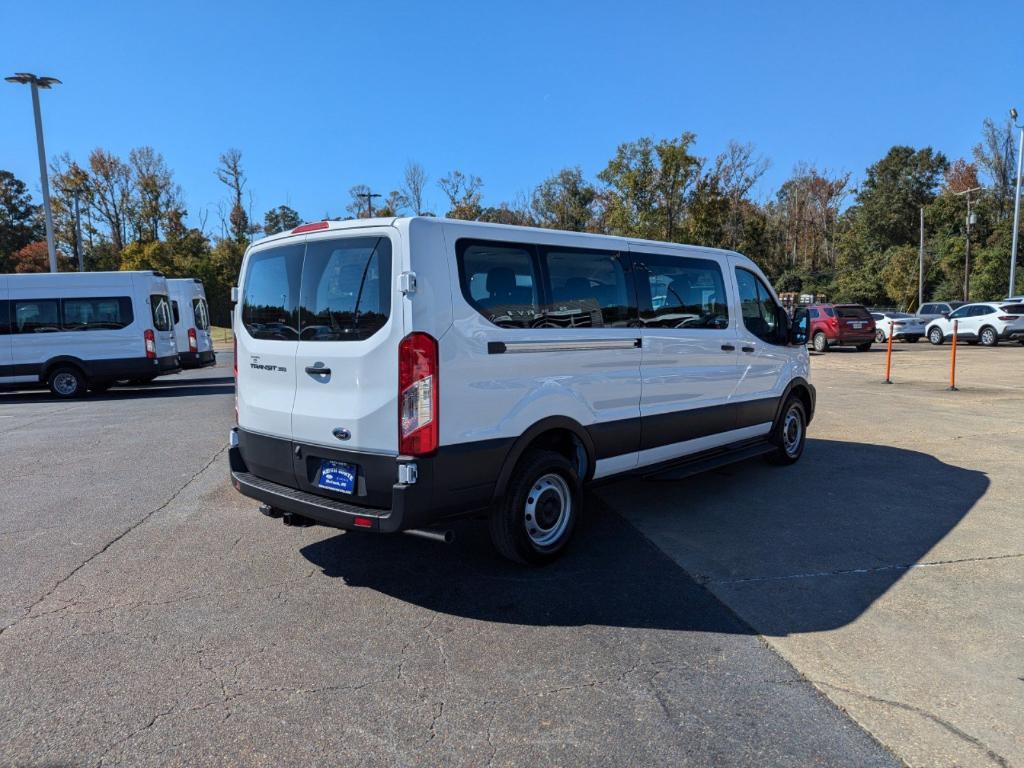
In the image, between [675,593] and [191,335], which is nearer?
[675,593]

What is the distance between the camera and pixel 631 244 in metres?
5.25

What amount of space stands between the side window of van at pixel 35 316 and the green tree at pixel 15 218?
53.4 m

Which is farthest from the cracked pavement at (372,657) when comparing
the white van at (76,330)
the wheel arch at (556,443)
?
the white van at (76,330)

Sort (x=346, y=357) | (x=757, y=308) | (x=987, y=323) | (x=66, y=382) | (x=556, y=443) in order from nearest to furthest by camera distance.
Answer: (x=346, y=357) → (x=556, y=443) → (x=757, y=308) → (x=66, y=382) → (x=987, y=323)

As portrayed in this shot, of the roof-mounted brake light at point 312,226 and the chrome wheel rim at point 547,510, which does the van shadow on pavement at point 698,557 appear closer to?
the chrome wheel rim at point 547,510

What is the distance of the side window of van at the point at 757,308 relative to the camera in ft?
21.4

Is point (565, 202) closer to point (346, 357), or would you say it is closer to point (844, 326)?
point (844, 326)

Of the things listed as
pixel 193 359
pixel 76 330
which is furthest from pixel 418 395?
pixel 193 359

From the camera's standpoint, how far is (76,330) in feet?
→ 47.2

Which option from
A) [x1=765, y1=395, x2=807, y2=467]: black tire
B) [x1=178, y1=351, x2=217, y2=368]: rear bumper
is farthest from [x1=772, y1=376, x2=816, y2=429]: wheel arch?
[x1=178, y1=351, x2=217, y2=368]: rear bumper

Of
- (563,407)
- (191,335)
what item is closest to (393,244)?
(563,407)

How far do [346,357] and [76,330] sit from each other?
13319 millimetres

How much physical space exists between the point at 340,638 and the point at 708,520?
310 cm

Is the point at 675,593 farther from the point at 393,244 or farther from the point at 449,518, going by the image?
the point at 393,244
